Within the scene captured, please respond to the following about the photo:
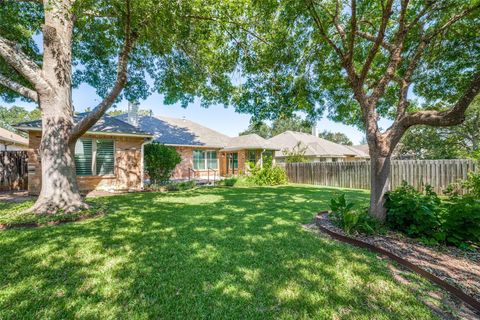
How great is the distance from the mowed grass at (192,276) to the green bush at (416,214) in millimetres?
1306

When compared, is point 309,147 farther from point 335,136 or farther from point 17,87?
point 335,136

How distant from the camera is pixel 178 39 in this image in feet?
22.4

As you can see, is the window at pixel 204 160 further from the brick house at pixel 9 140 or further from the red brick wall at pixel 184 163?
the brick house at pixel 9 140

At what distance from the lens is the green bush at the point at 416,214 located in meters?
3.82

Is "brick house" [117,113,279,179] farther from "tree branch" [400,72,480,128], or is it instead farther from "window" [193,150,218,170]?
"tree branch" [400,72,480,128]

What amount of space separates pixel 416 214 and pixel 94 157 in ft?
39.3

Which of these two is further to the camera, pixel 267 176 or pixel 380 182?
pixel 267 176

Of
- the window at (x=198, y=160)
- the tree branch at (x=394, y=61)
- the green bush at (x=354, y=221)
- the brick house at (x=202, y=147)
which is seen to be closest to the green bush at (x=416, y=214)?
the green bush at (x=354, y=221)

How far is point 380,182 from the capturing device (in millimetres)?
4594

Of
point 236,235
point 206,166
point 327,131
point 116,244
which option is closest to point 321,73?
point 236,235

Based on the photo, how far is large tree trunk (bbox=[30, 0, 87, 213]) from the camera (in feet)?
19.2

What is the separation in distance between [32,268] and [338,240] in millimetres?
4855

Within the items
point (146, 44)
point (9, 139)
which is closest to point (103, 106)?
point (146, 44)

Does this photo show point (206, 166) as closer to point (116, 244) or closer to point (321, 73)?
point (321, 73)
